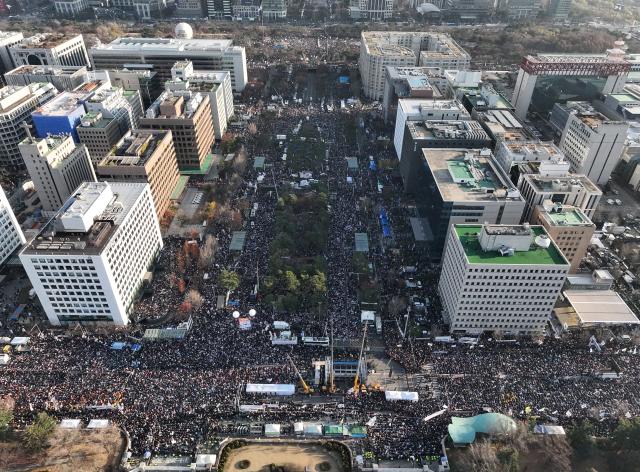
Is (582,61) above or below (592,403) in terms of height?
above

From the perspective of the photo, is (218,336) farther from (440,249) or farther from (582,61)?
(582,61)

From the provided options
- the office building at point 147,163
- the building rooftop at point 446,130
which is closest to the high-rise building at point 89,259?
the office building at point 147,163

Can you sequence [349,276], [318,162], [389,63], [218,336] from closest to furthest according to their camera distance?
1. [218,336]
2. [349,276]
3. [318,162]
4. [389,63]

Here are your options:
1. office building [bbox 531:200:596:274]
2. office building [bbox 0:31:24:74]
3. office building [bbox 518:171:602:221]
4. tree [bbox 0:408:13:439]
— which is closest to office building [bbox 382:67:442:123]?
office building [bbox 518:171:602:221]

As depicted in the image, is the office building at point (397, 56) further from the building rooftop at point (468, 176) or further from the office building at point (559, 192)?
the office building at point (559, 192)

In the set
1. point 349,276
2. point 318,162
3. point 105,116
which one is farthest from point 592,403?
point 105,116

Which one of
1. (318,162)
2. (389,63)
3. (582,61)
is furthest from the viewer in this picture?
(389,63)
